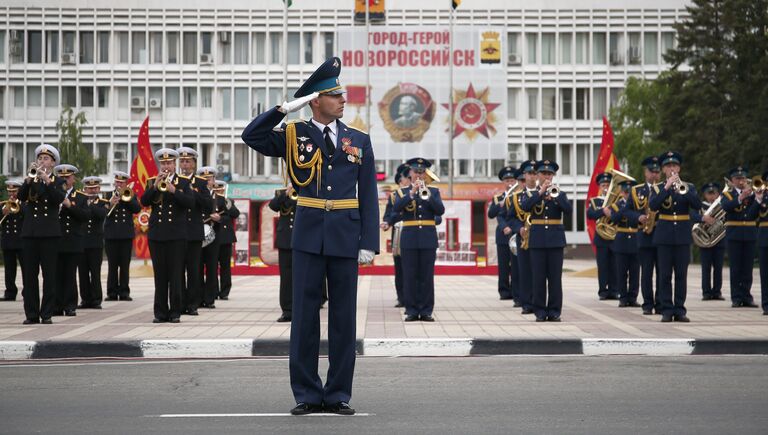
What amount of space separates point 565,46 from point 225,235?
49.2 m

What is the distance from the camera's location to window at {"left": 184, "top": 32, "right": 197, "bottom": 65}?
67.0 metres

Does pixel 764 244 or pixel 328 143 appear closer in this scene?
pixel 328 143

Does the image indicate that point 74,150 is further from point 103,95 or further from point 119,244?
point 119,244

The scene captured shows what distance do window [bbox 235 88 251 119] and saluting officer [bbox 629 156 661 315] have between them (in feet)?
167

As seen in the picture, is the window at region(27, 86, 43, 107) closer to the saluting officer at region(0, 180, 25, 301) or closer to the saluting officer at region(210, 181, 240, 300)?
the saluting officer at region(0, 180, 25, 301)

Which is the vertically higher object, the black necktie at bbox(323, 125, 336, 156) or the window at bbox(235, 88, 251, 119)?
the window at bbox(235, 88, 251, 119)

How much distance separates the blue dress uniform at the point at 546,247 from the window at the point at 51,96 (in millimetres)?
55158

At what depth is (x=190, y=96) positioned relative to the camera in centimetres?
6706

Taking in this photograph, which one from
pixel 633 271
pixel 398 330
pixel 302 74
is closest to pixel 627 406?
pixel 398 330

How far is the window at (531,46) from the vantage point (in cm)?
6775

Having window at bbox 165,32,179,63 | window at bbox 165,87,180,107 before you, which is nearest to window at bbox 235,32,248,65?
window at bbox 165,32,179,63

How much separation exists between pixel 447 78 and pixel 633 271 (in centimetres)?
3074

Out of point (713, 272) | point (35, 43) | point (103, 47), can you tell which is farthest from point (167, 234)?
point (35, 43)

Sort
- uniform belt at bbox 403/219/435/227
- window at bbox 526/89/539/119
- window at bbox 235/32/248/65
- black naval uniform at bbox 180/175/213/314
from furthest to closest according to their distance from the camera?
window at bbox 526/89/539/119 → window at bbox 235/32/248/65 → uniform belt at bbox 403/219/435/227 → black naval uniform at bbox 180/175/213/314
